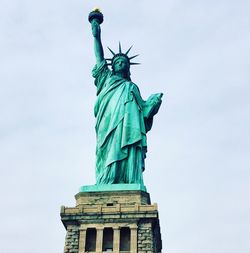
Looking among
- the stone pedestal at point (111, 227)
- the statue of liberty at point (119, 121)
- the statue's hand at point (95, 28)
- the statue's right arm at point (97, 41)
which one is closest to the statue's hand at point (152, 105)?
the statue of liberty at point (119, 121)

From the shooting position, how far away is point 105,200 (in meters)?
26.4

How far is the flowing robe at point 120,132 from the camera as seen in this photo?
27.8 m

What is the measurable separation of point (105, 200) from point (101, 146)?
3175 mm

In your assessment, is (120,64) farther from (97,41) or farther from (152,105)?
(152,105)

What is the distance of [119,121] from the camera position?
1136 inches

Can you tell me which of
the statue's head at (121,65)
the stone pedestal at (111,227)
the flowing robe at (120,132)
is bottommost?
the stone pedestal at (111,227)

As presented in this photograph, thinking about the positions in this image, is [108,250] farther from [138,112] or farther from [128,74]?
[128,74]

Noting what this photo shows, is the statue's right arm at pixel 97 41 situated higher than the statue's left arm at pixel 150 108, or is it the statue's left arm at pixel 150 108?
the statue's right arm at pixel 97 41

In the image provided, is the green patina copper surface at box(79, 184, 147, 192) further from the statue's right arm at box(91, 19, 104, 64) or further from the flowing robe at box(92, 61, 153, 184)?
the statue's right arm at box(91, 19, 104, 64)

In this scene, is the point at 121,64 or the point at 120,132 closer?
the point at 120,132

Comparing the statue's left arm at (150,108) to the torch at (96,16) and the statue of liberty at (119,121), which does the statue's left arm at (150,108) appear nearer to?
the statue of liberty at (119,121)

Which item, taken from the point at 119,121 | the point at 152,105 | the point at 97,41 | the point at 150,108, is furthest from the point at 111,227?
the point at 97,41

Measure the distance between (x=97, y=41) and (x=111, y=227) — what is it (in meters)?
10.9

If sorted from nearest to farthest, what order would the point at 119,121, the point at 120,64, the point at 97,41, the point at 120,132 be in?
the point at 120,132 < the point at 119,121 < the point at 120,64 < the point at 97,41
